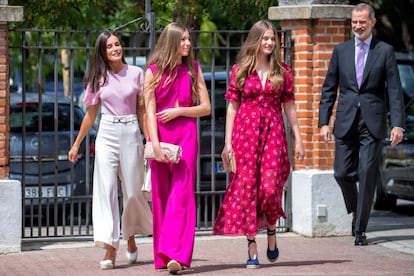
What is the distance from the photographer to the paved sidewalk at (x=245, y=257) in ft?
30.8

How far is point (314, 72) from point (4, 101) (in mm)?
3152

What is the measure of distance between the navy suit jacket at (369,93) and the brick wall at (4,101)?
9.53 feet

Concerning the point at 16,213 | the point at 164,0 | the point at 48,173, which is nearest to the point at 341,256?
the point at 16,213

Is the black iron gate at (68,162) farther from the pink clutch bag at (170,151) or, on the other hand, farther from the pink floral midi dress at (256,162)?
the pink clutch bag at (170,151)

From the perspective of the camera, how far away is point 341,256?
1030 cm

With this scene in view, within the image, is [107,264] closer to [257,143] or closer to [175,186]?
[175,186]

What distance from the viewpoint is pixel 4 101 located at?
10.9 m

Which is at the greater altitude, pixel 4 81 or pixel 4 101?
pixel 4 81

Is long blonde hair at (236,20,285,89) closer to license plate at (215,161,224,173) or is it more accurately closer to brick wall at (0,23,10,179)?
brick wall at (0,23,10,179)

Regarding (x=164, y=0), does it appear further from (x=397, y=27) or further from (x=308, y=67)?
(x=397, y=27)

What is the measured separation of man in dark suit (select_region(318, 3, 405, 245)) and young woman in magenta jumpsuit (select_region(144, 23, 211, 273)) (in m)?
1.83

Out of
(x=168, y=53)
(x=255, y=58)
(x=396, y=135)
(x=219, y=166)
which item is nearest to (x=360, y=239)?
(x=396, y=135)

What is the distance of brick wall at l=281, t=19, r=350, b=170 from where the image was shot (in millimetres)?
11883

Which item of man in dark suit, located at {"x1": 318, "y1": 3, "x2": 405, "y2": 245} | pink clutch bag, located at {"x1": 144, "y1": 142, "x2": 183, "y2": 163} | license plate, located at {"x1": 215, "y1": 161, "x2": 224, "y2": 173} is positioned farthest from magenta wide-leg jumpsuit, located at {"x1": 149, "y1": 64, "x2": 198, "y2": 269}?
license plate, located at {"x1": 215, "y1": 161, "x2": 224, "y2": 173}
